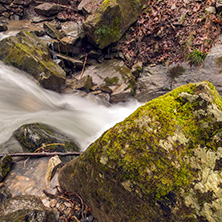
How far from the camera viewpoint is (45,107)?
21.0 feet

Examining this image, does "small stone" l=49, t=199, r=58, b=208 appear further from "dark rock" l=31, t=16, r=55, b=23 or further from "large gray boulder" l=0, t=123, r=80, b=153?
"dark rock" l=31, t=16, r=55, b=23

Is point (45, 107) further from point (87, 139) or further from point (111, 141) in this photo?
point (111, 141)

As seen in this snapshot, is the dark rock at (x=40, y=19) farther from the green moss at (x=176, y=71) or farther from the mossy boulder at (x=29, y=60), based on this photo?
the green moss at (x=176, y=71)

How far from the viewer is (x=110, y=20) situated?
802cm

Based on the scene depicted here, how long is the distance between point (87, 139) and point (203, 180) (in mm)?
4585

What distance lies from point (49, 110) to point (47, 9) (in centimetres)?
888

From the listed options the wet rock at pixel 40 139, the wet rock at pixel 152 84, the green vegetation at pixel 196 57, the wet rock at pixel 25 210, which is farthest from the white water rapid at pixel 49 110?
the green vegetation at pixel 196 57

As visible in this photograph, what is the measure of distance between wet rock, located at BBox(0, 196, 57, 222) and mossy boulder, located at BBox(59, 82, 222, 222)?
0.90 metres

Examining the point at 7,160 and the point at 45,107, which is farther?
the point at 45,107

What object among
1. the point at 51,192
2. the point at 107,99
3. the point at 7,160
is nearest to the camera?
the point at 51,192

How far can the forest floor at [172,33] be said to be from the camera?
25.4 ft

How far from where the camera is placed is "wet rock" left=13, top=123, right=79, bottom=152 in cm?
386

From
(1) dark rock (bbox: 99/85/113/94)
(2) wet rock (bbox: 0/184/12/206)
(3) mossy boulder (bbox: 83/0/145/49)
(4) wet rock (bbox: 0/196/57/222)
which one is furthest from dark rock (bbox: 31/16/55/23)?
(4) wet rock (bbox: 0/196/57/222)

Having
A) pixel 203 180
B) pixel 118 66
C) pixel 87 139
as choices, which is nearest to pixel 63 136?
pixel 87 139
